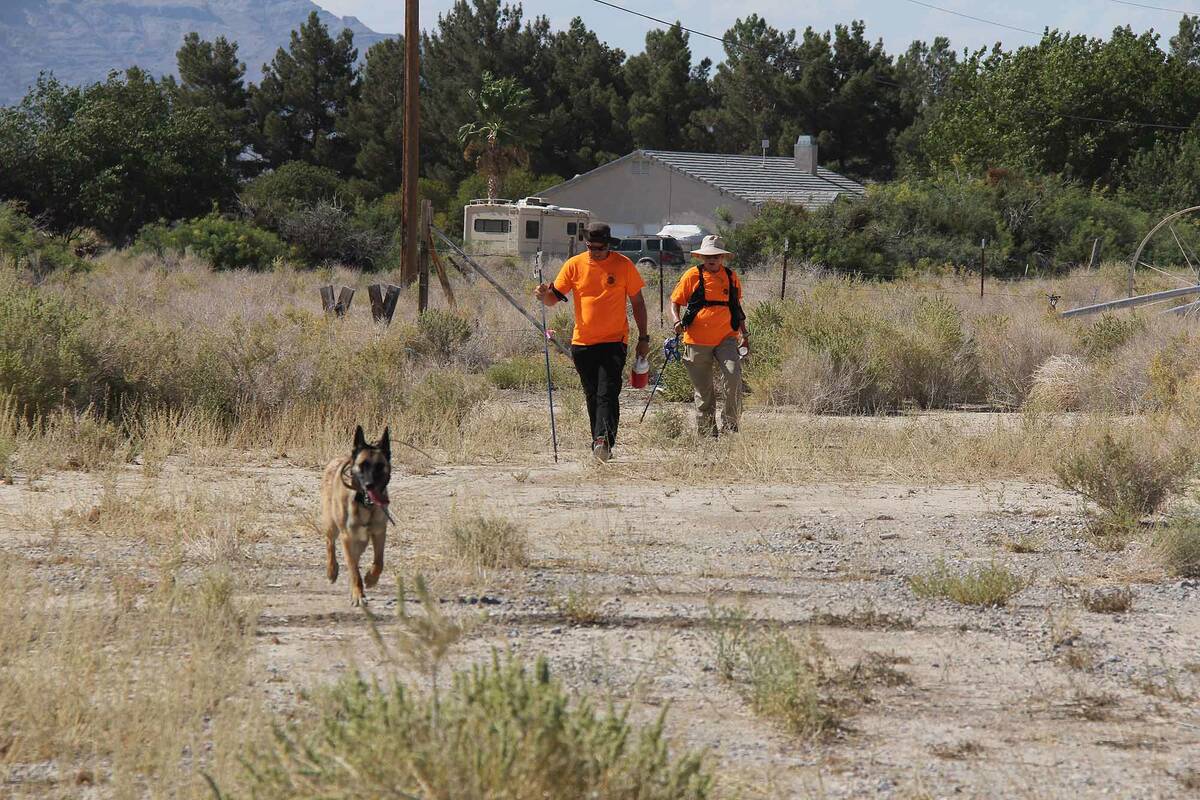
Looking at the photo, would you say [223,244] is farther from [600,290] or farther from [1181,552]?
[1181,552]

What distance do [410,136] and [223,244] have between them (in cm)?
1552

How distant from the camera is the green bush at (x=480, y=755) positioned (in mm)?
3164

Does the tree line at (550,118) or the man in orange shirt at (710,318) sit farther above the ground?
the tree line at (550,118)

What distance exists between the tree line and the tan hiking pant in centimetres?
3330

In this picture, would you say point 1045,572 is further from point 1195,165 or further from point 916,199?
point 1195,165

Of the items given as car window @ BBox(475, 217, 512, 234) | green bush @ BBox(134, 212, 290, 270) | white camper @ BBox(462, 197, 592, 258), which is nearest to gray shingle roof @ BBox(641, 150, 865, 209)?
white camper @ BBox(462, 197, 592, 258)

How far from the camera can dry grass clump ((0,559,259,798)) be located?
4.12 m

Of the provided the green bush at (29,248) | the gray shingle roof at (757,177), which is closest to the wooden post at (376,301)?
the green bush at (29,248)

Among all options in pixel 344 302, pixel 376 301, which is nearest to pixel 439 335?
pixel 376 301

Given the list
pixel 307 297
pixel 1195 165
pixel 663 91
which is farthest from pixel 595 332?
pixel 663 91

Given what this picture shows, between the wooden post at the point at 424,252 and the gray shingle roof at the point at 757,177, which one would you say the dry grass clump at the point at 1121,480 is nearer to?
the wooden post at the point at 424,252

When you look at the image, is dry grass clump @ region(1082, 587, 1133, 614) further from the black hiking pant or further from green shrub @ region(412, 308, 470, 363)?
green shrub @ region(412, 308, 470, 363)

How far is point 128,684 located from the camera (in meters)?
4.69

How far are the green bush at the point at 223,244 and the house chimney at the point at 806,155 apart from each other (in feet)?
82.0
